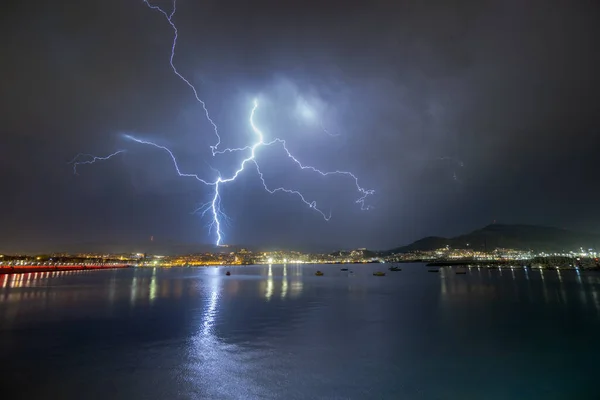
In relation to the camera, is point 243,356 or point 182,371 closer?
point 182,371

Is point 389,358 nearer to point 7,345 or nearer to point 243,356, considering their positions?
point 243,356

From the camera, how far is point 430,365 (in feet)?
32.7

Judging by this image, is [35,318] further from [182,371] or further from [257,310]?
[182,371]

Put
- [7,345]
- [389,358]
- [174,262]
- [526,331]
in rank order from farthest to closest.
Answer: [174,262] < [526,331] < [7,345] < [389,358]

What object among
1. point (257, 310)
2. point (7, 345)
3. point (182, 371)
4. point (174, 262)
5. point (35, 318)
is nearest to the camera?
point (182, 371)

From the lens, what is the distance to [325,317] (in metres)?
18.2

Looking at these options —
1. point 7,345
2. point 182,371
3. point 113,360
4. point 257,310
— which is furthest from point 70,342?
point 257,310

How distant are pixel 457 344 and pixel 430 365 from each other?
3334 millimetres

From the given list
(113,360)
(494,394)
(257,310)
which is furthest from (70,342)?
(494,394)

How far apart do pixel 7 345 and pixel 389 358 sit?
13917 mm

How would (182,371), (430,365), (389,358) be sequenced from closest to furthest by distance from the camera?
(182,371) → (430,365) → (389,358)

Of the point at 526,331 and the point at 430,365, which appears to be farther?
the point at 526,331

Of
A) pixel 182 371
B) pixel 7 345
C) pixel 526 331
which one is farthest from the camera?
pixel 526 331

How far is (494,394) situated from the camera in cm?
786
